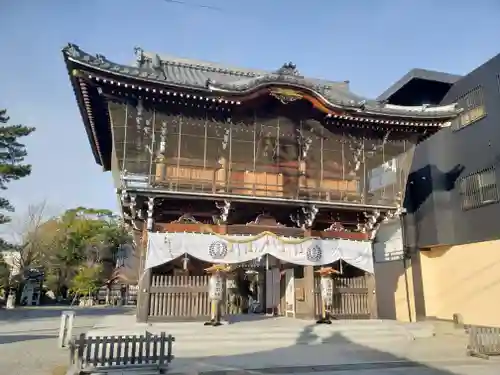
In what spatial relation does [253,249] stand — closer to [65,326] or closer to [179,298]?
[179,298]

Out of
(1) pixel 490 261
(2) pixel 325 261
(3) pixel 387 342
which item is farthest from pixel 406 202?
(3) pixel 387 342

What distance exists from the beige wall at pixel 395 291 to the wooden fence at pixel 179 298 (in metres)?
12.7

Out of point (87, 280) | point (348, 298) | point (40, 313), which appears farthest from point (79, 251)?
point (348, 298)

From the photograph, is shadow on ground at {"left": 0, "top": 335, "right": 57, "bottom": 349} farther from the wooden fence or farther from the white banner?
the white banner

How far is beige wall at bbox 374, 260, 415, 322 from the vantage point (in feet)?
73.5

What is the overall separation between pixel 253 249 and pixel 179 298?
3518mm

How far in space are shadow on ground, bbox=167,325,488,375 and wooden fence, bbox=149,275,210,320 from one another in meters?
2.51

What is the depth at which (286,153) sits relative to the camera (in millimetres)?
16906

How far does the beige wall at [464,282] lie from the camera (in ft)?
59.4

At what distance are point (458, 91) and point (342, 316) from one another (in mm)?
14097

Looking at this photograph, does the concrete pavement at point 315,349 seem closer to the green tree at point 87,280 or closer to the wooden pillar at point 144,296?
the wooden pillar at point 144,296

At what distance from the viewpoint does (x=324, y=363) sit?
33.2 feet

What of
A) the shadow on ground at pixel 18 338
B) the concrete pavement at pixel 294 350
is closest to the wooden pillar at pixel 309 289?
the concrete pavement at pixel 294 350

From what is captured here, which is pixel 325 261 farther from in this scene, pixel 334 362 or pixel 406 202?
pixel 406 202
